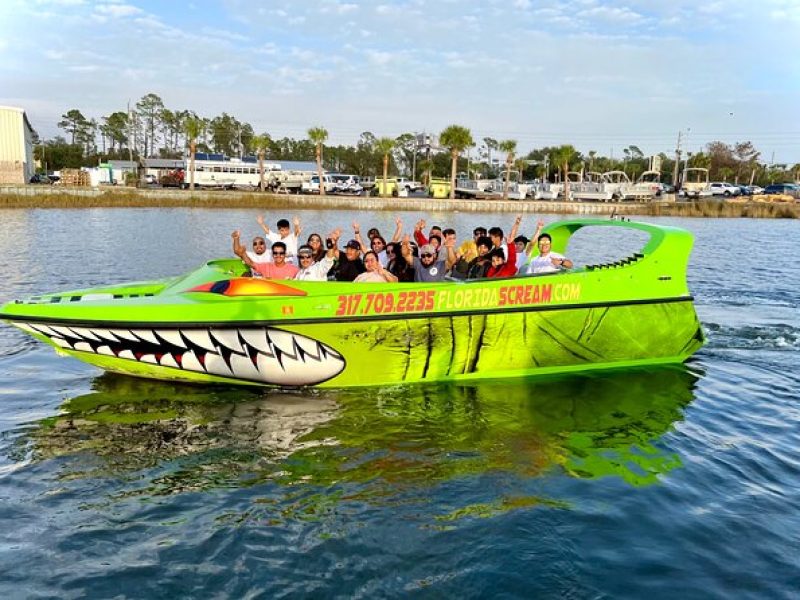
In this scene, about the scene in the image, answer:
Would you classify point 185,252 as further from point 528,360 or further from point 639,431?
point 639,431

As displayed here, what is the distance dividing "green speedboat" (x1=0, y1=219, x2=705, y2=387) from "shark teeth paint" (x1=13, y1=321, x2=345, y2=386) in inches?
0.6

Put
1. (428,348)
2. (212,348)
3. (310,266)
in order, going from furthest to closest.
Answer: (310,266) → (428,348) → (212,348)

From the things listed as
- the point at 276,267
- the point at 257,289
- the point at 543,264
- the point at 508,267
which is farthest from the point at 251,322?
the point at 543,264

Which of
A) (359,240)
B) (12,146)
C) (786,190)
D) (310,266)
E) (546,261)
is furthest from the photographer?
(786,190)

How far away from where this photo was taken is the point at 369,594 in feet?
13.4

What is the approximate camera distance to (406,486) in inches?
217

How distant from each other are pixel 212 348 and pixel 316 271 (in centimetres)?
178

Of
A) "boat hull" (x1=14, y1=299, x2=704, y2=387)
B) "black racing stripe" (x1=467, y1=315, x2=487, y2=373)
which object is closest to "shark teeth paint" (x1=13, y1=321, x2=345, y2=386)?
"boat hull" (x1=14, y1=299, x2=704, y2=387)

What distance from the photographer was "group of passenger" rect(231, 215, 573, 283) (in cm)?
827

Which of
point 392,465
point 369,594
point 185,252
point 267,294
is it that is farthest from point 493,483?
point 185,252

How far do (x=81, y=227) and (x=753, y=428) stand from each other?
92.4 feet

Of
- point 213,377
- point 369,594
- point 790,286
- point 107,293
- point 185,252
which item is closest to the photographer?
point 369,594

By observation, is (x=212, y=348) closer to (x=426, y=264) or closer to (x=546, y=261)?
(x=426, y=264)

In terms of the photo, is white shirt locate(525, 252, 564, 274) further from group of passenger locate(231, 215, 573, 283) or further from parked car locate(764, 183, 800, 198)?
parked car locate(764, 183, 800, 198)
